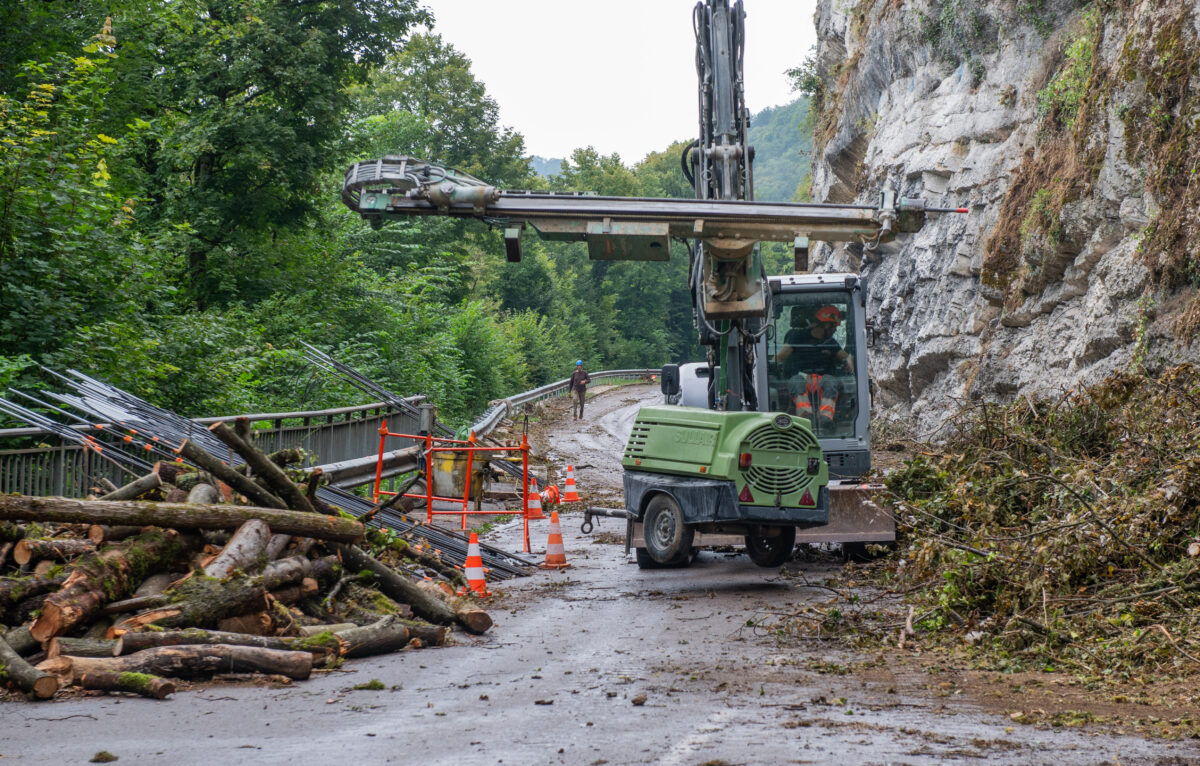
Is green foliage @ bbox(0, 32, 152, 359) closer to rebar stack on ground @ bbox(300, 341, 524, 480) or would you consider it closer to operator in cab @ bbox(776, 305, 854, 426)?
rebar stack on ground @ bbox(300, 341, 524, 480)

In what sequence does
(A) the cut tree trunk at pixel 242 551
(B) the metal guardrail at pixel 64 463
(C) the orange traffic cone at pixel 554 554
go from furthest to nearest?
(C) the orange traffic cone at pixel 554 554, (B) the metal guardrail at pixel 64 463, (A) the cut tree trunk at pixel 242 551

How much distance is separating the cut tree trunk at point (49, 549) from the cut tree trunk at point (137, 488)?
85cm

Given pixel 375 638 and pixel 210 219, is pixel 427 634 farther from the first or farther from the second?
pixel 210 219

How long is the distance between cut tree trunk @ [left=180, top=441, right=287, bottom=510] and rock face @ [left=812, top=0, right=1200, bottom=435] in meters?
9.66

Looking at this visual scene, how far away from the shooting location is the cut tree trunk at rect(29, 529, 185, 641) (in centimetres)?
655

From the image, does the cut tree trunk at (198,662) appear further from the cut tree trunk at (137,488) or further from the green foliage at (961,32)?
the green foliage at (961,32)

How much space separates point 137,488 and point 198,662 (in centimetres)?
261

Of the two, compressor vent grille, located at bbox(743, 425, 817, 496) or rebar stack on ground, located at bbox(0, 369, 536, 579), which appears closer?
rebar stack on ground, located at bbox(0, 369, 536, 579)

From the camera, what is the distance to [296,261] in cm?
2380

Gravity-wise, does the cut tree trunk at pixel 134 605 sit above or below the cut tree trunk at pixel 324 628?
above

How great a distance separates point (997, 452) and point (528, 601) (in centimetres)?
508

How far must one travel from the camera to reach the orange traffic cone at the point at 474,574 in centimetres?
995

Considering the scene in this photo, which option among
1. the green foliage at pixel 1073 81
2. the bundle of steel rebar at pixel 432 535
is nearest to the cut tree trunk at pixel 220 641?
the bundle of steel rebar at pixel 432 535

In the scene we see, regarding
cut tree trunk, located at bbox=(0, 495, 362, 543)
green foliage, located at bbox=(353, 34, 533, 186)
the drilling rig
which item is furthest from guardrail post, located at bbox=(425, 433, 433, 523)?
green foliage, located at bbox=(353, 34, 533, 186)
